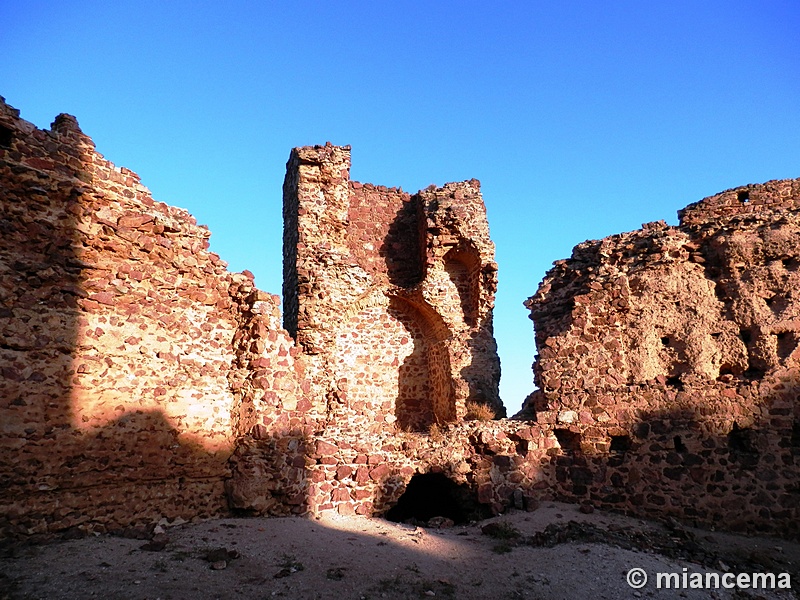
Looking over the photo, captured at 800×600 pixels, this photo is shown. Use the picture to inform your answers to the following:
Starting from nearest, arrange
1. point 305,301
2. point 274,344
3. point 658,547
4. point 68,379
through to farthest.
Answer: point 68,379
point 658,547
point 274,344
point 305,301

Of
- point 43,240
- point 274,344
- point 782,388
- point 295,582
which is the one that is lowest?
point 295,582

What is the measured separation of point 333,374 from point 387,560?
633 cm

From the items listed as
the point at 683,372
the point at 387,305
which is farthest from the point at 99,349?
the point at 683,372

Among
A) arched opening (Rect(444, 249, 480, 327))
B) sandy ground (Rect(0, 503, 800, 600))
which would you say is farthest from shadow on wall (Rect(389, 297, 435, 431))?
sandy ground (Rect(0, 503, 800, 600))

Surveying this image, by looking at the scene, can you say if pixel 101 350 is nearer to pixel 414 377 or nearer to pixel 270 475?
pixel 270 475

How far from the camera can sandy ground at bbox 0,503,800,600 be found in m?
4.75

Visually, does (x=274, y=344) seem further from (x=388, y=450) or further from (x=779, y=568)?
(x=779, y=568)

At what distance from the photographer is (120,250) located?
6.87 meters

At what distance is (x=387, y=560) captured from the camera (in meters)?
5.98

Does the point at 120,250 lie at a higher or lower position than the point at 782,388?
higher

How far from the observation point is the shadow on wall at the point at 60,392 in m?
5.64

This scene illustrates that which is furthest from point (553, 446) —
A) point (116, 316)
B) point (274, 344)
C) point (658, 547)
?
point (116, 316)

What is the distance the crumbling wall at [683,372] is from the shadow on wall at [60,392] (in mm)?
6176

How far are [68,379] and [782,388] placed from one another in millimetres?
9956
